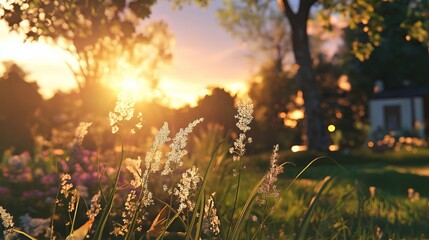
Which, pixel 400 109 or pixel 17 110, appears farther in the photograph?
pixel 400 109

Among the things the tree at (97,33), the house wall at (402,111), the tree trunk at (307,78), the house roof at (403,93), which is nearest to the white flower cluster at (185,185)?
the tree at (97,33)

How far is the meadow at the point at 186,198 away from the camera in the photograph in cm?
321

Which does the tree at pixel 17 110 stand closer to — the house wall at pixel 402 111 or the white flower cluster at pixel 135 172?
the white flower cluster at pixel 135 172

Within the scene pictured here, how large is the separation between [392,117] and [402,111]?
32.8 inches

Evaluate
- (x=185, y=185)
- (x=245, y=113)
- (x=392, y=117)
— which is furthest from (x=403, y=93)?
(x=185, y=185)

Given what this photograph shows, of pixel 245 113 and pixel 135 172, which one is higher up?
Answer: pixel 245 113

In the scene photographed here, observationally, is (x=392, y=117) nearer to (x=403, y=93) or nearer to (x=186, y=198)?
(x=403, y=93)

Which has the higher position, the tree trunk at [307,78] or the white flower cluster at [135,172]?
the tree trunk at [307,78]

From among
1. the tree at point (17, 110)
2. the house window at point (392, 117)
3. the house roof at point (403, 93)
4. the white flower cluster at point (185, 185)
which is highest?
the house roof at point (403, 93)

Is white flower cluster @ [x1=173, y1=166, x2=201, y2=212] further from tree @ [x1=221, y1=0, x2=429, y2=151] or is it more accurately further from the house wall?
the house wall

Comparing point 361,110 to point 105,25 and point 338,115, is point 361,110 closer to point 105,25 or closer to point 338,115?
point 338,115

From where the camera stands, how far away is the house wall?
35.4m

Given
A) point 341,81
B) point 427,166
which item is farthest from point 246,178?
point 341,81

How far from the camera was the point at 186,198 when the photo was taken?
318 centimetres
